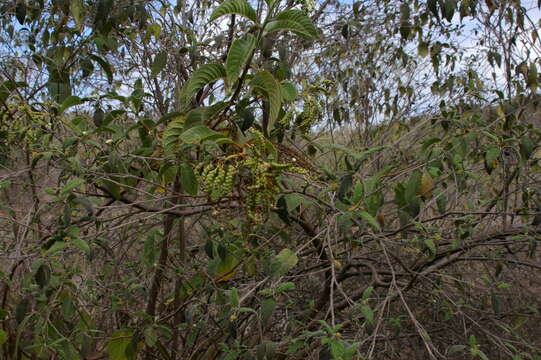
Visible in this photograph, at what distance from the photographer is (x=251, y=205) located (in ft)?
4.90

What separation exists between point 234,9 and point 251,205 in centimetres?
55

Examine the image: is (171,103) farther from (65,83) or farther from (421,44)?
(421,44)

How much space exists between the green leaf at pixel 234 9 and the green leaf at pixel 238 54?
0.21 feet

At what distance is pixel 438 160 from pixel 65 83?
1637 millimetres

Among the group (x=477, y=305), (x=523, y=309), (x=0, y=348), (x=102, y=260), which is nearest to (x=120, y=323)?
(x=102, y=260)

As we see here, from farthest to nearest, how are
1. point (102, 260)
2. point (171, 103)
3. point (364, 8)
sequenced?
point (364, 8) → point (171, 103) → point (102, 260)

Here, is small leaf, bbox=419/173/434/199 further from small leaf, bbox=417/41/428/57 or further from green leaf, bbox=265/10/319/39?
small leaf, bbox=417/41/428/57

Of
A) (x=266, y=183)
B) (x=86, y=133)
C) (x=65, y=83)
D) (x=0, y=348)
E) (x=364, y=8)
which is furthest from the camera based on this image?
(x=364, y=8)

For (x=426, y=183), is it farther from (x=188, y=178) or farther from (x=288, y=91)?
(x=188, y=178)

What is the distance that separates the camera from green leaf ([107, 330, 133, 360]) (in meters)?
2.13

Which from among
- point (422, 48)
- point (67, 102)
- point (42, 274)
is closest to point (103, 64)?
point (67, 102)

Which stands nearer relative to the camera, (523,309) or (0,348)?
(0,348)

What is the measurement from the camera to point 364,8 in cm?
358

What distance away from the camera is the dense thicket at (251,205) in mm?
1621
